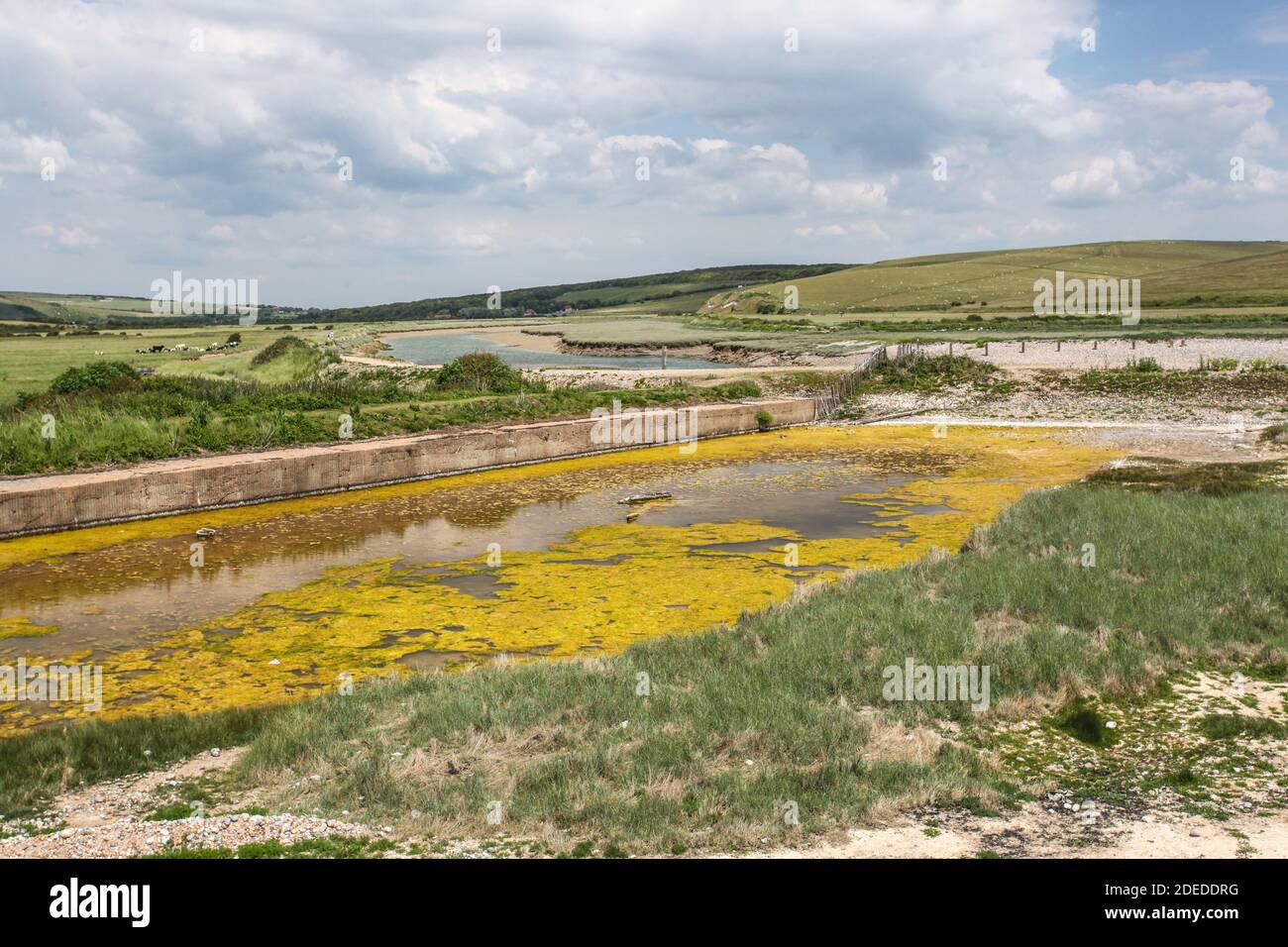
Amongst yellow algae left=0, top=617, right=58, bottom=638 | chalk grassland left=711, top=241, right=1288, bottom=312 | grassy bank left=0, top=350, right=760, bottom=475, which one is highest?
chalk grassland left=711, top=241, right=1288, bottom=312

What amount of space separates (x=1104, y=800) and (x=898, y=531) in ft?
37.0

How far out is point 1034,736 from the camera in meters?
8.73

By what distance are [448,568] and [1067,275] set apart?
130 metres

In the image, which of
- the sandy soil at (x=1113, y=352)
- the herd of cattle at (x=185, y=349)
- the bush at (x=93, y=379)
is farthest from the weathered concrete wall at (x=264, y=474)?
the herd of cattle at (x=185, y=349)

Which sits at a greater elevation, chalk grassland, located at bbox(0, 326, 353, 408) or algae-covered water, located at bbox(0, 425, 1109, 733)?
chalk grassland, located at bbox(0, 326, 353, 408)

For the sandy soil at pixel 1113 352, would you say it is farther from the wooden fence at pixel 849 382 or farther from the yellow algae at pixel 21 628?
the yellow algae at pixel 21 628

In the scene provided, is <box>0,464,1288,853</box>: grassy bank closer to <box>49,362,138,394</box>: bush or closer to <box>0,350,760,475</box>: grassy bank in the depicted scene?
<box>0,350,760,475</box>: grassy bank

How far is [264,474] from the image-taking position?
74.1ft

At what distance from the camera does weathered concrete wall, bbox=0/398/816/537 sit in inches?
763

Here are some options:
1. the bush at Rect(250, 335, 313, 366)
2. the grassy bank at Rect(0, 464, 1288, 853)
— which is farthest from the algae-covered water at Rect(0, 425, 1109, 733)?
the bush at Rect(250, 335, 313, 366)

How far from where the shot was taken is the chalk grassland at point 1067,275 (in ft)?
338

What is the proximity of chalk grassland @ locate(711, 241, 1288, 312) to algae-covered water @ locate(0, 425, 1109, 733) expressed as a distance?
268 ft
